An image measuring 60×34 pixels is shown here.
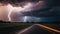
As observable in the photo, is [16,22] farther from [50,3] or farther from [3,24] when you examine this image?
[50,3]

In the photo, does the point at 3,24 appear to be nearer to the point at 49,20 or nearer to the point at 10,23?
the point at 10,23

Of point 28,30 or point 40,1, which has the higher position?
point 40,1

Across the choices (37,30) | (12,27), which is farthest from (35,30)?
(12,27)

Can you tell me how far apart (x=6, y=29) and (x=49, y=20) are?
896mm

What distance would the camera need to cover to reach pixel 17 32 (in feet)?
10.8

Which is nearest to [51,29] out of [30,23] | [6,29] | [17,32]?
[30,23]

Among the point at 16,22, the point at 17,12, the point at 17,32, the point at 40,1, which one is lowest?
the point at 17,32

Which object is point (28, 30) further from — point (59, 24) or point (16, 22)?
point (59, 24)

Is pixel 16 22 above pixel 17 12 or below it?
below

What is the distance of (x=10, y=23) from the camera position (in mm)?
3348

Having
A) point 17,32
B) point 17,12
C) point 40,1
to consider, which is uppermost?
point 40,1

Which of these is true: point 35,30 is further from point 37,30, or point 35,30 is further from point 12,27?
point 12,27

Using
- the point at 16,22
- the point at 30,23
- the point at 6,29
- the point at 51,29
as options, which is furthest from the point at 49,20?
the point at 6,29

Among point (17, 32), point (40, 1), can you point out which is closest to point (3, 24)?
point (17, 32)
